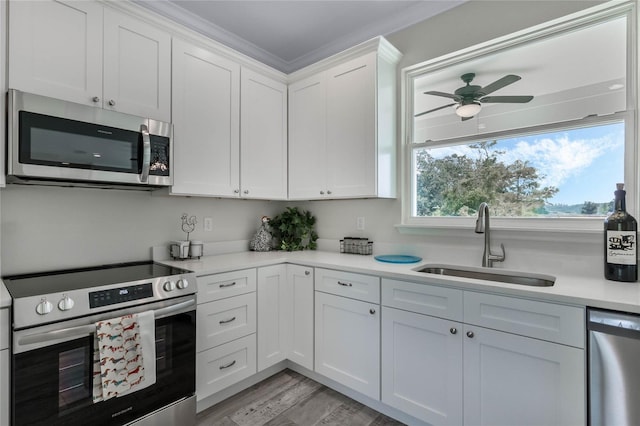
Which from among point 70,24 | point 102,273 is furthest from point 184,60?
point 102,273

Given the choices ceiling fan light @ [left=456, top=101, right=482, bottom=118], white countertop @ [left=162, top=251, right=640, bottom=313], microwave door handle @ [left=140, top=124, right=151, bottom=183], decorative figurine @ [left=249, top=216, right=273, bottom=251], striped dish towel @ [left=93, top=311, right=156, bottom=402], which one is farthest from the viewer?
decorative figurine @ [left=249, top=216, right=273, bottom=251]

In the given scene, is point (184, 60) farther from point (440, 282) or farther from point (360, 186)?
point (440, 282)

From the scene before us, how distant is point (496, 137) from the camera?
6.95 feet

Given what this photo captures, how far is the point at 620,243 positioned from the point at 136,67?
2857mm

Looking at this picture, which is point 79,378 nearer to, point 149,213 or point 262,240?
point 149,213

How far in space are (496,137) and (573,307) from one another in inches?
48.0

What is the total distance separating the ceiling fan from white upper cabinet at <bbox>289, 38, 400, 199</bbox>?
1.43ft

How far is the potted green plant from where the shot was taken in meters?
2.93

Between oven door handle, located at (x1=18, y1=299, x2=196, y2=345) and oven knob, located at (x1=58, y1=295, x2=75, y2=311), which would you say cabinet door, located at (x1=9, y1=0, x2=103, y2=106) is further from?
oven door handle, located at (x1=18, y1=299, x2=196, y2=345)

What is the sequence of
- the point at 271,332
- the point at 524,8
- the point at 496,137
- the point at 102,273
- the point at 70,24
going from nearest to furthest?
the point at 70,24, the point at 102,273, the point at 524,8, the point at 496,137, the point at 271,332

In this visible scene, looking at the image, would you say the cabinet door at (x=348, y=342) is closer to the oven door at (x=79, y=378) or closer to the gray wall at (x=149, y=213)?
the gray wall at (x=149, y=213)

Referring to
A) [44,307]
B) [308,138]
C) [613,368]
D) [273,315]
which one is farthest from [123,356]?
[613,368]

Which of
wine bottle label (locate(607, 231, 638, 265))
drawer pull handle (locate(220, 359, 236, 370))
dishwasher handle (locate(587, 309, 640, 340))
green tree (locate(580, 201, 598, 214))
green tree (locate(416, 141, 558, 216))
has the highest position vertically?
green tree (locate(416, 141, 558, 216))

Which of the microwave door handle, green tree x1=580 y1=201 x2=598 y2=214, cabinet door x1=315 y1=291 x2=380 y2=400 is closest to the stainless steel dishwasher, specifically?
green tree x1=580 y1=201 x2=598 y2=214
